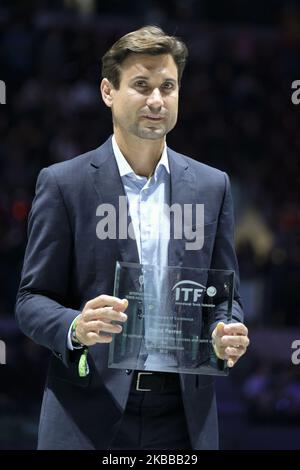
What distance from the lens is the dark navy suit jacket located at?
8.58 ft

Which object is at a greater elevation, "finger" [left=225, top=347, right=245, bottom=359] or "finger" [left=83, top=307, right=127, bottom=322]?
"finger" [left=83, top=307, right=127, bottom=322]

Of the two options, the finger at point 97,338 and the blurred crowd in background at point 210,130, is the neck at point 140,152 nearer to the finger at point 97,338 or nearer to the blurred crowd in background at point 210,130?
the finger at point 97,338

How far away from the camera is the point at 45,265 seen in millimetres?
2666

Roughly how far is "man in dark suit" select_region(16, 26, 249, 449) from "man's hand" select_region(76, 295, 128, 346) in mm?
64

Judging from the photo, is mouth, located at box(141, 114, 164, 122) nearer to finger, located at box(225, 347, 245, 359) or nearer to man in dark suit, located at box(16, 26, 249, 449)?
man in dark suit, located at box(16, 26, 249, 449)

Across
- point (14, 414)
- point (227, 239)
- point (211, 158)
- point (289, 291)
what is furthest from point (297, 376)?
point (227, 239)

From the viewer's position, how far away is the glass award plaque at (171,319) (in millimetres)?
2551

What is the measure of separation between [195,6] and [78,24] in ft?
3.84

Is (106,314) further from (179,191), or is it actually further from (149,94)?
(149,94)

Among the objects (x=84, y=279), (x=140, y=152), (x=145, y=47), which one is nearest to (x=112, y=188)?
(x=140, y=152)

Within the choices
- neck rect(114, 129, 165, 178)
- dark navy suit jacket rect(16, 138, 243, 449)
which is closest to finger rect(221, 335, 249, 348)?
dark navy suit jacket rect(16, 138, 243, 449)

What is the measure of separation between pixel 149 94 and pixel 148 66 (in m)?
0.07

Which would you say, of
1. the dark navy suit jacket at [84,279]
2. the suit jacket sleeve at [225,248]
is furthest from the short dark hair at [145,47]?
the suit jacket sleeve at [225,248]
